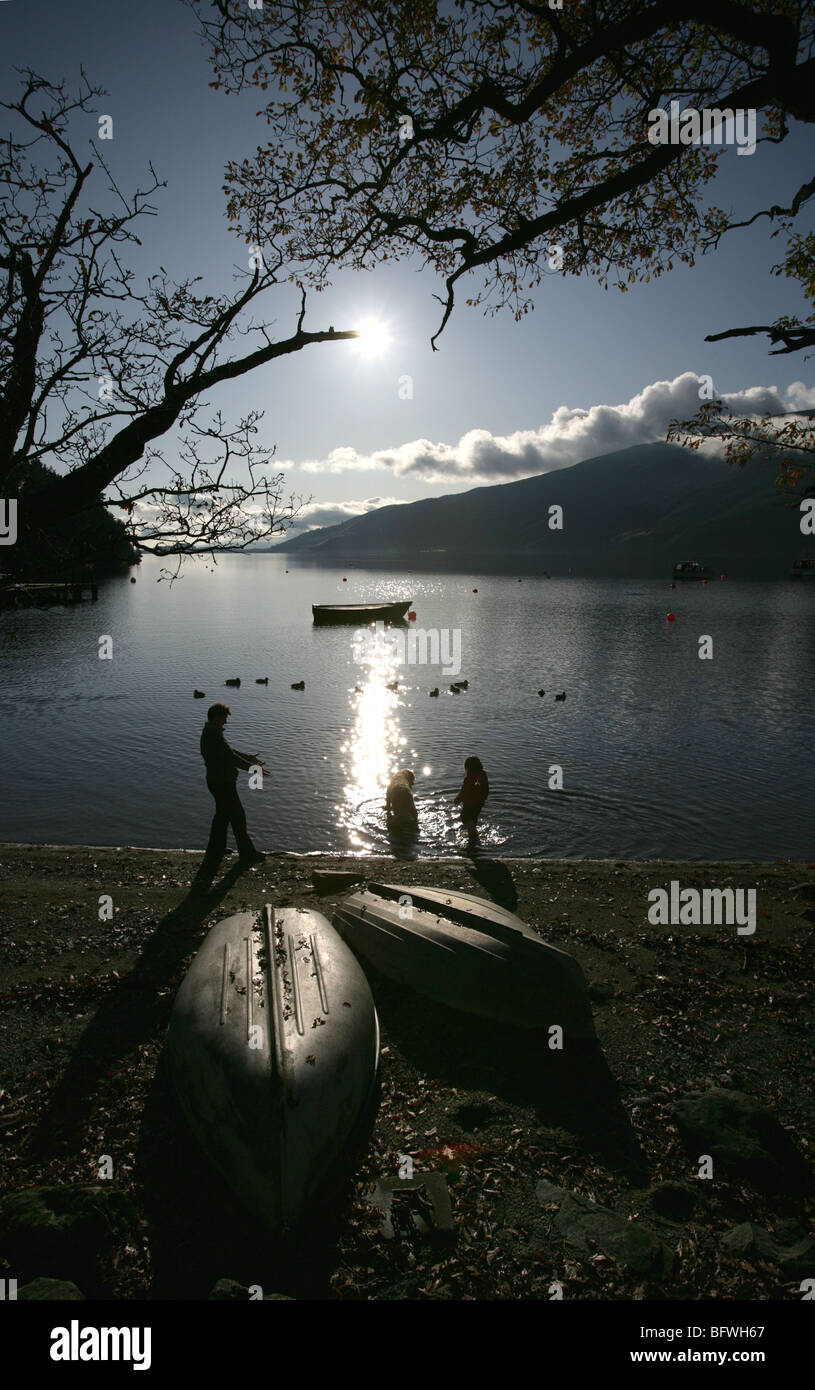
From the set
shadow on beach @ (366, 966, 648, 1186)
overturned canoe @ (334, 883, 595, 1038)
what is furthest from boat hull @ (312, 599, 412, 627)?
shadow on beach @ (366, 966, 648, 1186)

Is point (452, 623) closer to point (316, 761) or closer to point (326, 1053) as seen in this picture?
point (316, 761)

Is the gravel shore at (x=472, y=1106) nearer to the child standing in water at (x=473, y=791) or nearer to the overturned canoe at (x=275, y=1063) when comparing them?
the overturned canoe at (x=275, y=1063)

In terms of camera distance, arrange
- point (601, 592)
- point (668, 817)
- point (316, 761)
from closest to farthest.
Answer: point (668, 817)
point (316, 761)
point (601, 592)

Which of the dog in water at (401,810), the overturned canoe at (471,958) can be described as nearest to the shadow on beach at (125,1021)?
the overturned canoe at (471,958)

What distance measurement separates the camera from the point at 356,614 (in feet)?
236

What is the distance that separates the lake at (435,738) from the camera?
17.5 m

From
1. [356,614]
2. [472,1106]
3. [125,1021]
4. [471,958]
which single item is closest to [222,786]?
[125,1021]

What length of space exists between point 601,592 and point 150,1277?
113626mm

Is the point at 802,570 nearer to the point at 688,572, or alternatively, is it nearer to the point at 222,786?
the point at 688,572

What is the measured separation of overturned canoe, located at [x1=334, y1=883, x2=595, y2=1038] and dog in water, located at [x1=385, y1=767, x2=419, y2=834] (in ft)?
23.8

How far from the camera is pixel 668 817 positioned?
1841cm

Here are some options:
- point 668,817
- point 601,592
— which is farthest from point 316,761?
point 601,592

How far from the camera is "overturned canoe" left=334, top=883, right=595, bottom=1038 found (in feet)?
25.3
